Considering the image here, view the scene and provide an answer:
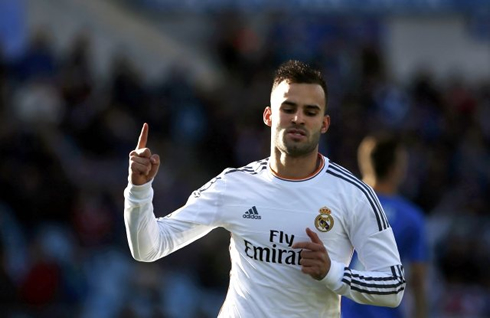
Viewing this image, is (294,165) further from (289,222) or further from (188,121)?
(188,121)

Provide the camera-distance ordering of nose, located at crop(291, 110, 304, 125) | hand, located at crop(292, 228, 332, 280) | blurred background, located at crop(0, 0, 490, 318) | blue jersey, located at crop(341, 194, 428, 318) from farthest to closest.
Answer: blurred background, located at crop(0, 0, 490, 318), blue jersey, located at crop(341, 194, 428, 318), nose, located at crop(291, 110, 304, 125), hand, located at crop(292, 228, 332, 280)

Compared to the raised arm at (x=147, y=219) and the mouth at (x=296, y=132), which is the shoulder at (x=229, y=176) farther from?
the mouth at (x=296, y=132)

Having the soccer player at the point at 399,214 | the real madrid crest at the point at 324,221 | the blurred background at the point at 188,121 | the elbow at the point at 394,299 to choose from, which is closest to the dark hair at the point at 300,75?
→ the real madrid crest at the point at 324,221

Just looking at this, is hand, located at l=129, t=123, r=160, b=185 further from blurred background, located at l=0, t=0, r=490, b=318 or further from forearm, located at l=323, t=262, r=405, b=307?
blurred background, located at l=0, t=0, r=490, b=318

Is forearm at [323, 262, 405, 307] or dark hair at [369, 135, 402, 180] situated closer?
forearm at [323, 262, 405, 307]

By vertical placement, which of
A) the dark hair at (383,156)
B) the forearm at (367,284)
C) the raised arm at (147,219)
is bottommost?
the forearm at (367,284)

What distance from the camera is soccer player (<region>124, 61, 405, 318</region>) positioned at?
5.16 metres

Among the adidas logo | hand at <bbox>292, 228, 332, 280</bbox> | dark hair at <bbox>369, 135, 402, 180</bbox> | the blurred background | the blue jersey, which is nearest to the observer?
hand at <bbox>292, 228, 332, 280</bbox>

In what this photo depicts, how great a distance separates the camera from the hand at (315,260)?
502cm

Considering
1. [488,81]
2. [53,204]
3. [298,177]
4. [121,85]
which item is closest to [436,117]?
[488,81]

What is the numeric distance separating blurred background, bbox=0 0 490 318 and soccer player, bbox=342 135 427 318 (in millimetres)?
4685

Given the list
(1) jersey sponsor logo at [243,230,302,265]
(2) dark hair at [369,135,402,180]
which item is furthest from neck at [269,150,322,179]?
(2) dark hair at [369,135,402,180]

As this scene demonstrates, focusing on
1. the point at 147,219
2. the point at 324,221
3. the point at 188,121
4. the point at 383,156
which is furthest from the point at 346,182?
the point at 188,121

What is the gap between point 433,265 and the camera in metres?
13.0
